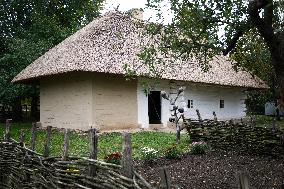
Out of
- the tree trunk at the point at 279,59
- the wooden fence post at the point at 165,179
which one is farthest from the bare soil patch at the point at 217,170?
the wooden fence post at the point at 165,179

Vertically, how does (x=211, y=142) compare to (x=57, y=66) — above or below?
below

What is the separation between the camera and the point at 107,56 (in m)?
15.7

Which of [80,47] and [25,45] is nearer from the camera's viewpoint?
[80,47]

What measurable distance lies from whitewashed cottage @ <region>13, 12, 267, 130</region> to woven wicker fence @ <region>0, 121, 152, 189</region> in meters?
8.13

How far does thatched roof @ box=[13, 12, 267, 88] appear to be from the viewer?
15.1 metres

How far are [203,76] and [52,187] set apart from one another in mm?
15104

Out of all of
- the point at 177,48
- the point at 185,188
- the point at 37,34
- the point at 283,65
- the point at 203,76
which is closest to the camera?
the point at 283,65

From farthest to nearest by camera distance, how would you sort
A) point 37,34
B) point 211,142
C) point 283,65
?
point 37,34, point 211,142, point 283,65

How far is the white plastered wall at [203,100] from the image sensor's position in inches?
671

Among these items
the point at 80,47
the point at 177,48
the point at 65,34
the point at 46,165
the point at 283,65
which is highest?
the point at 65,34

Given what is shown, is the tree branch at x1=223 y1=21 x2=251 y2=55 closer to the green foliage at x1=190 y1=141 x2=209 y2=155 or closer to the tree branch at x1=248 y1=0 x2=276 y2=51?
the tree branch at x1=248 y1=0 x2=276 y2=51

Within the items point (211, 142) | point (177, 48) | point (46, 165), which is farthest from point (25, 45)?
point (46, 165)

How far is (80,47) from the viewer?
16266mm

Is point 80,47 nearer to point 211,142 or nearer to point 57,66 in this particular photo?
point 57,66
